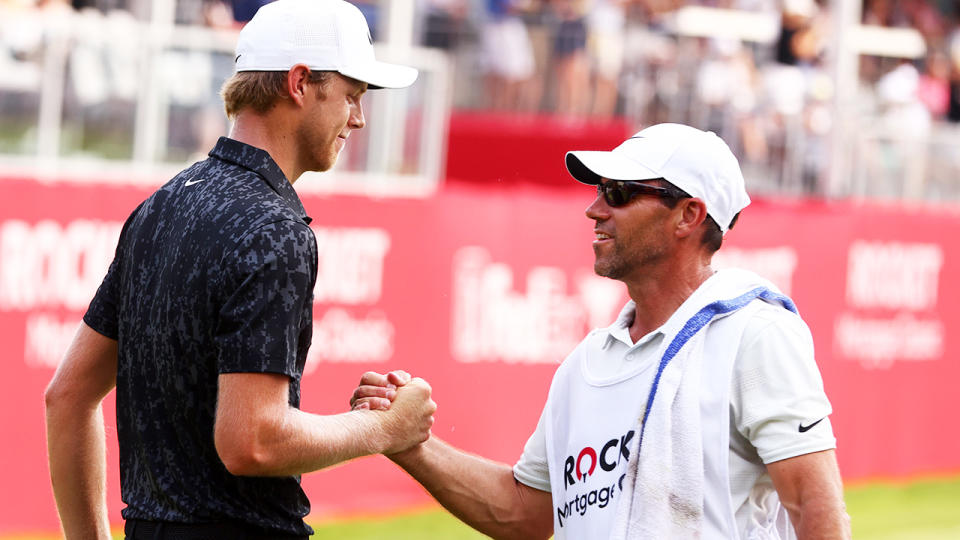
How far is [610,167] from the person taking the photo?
365 centimetres

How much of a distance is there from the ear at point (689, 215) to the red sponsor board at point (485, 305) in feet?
17.3

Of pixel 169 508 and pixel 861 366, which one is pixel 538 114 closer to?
pixel 861 366

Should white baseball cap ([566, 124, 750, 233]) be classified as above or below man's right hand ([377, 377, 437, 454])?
above

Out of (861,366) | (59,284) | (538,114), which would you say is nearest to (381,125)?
(59,284)

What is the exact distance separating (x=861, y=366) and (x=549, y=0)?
16.8 feet

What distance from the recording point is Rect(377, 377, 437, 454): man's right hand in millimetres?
3537

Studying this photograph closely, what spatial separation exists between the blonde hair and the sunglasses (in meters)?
0.80

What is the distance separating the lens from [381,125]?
1023 centimetres

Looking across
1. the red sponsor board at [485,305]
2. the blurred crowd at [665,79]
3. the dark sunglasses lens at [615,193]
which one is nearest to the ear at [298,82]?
the dark sunglasses lens at [615,193]

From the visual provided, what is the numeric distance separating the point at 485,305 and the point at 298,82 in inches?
285

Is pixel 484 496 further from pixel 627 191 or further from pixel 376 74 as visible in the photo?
pixel 376 74

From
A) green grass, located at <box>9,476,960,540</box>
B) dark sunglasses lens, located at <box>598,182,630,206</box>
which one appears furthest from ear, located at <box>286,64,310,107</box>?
green grass, located at <box>9,476,960,540</box>

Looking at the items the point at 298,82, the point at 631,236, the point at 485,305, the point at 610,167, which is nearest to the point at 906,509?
the point at 485,305

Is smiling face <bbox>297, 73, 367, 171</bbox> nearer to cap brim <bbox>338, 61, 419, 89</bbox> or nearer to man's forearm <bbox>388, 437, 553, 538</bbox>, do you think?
cap brim <bbox>338, 61, 419, 89</bbox>
